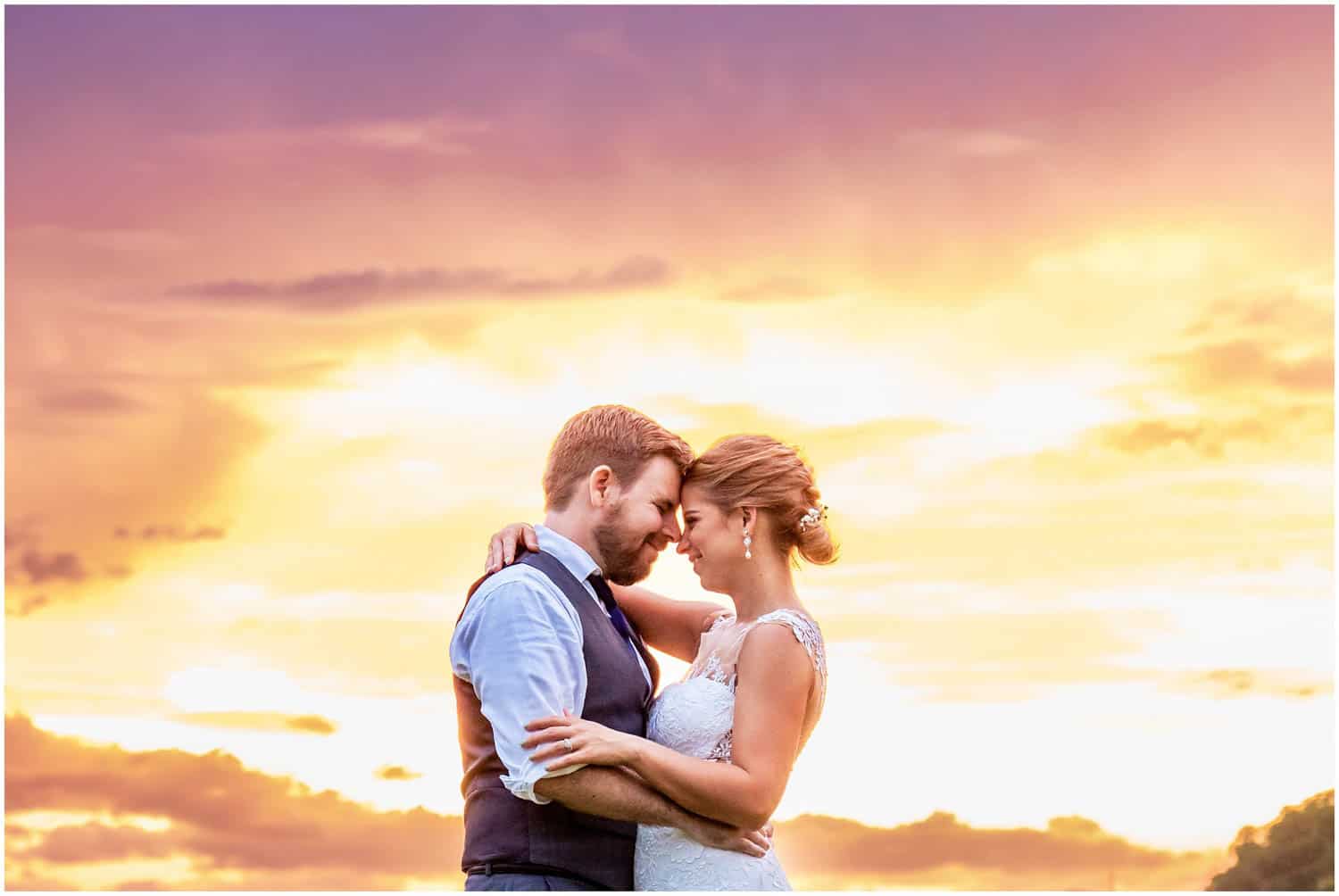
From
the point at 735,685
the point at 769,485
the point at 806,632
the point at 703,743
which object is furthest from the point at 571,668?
the point at 769,485

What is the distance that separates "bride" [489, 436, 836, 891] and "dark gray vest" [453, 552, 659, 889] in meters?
0.19

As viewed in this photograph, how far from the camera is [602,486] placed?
6.39 m

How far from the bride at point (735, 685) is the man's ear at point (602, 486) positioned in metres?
0.32

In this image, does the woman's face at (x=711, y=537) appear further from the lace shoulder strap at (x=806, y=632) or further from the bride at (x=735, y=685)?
the lace shoulder strap at (x=806, y=632)

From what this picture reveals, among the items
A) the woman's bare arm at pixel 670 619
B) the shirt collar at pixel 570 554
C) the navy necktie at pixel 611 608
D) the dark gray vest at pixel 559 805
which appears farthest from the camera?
the woman's bare arm at pixel 670 619

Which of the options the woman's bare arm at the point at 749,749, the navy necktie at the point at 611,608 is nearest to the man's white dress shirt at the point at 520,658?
the woman's bare arm at the point at 749,749

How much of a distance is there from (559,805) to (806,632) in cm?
129

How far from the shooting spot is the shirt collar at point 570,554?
618 cm

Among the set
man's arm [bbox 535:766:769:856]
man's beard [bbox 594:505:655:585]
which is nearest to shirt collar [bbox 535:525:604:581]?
man's beard [bbox 594:505:655:585]

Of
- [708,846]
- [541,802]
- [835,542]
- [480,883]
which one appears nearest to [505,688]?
[541,802]

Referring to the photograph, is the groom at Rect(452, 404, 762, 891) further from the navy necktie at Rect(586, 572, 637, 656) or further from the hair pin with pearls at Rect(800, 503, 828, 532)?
the hair pin with pearls at Rect(800, 503, 828, 532)

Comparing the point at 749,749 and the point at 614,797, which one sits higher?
the point at 749,749

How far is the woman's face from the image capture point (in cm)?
657

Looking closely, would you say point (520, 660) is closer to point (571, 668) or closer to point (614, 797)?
point (571, 668)
